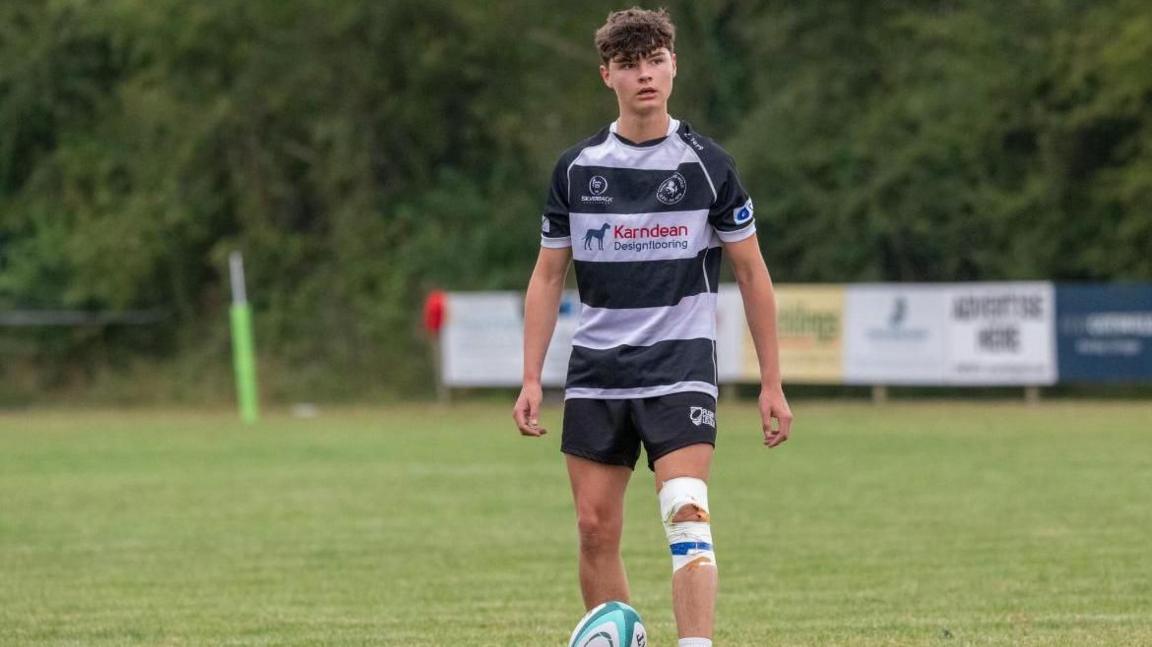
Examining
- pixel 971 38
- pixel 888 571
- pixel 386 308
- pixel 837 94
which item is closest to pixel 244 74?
pixel 386 308

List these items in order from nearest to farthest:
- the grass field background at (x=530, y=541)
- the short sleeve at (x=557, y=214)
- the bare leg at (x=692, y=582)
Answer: the bare leg at (x=692, y=582) → the short sleeve at (x=557, y=214) → the grass field background at (x=530, y=541)

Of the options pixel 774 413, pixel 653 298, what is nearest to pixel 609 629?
pixel 774 413

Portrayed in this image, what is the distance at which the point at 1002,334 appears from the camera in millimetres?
29438

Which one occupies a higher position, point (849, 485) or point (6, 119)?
point (6, 119)

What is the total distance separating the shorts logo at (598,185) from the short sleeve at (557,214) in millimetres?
93

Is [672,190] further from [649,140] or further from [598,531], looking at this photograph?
[598,531]

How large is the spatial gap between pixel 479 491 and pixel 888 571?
21.5 feet

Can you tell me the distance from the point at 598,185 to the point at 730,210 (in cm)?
41

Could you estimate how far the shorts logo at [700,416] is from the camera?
622 centimetres

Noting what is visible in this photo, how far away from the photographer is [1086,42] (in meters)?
33.2

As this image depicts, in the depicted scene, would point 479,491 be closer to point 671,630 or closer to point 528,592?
point 528,592

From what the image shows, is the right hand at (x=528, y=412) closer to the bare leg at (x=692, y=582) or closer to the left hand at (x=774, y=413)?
the bare leg at (x=692, y=582)

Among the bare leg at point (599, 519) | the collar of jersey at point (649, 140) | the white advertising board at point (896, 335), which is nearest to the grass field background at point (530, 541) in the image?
the bare leg at point (599, 519)

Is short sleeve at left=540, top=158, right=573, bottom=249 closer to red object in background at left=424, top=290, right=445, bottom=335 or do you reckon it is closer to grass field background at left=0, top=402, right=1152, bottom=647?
grass field background at left=0, top=402, right=1152, bottom=647
